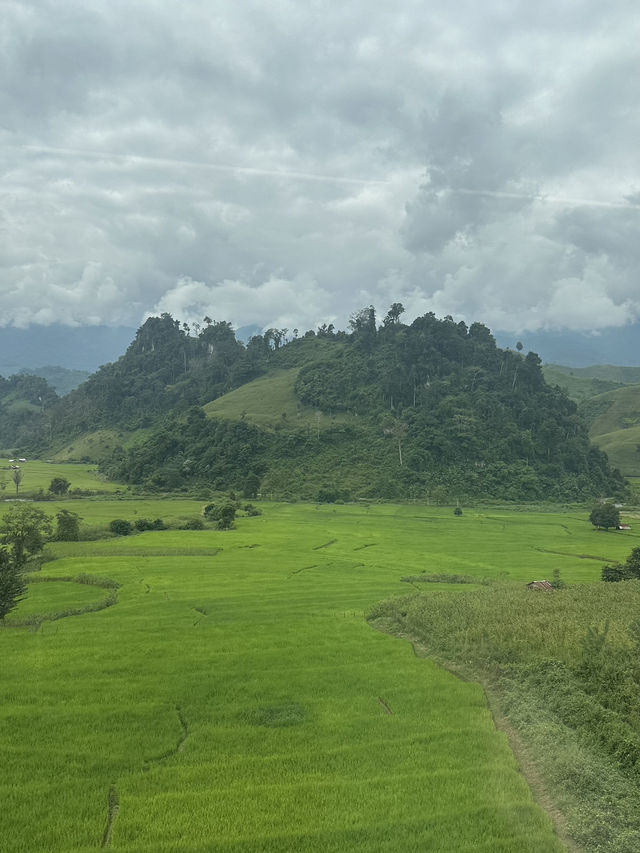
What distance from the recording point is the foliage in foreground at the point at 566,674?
39.4ft

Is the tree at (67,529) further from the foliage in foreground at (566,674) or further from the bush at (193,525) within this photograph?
the foliage in foreground at (566,674)

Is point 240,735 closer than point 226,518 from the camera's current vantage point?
Yes

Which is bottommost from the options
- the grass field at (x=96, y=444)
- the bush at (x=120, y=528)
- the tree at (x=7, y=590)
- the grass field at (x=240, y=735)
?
the bush at (x=120, y=528)

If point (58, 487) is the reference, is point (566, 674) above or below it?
below

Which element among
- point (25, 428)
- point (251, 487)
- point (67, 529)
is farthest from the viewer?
point (25, 428)

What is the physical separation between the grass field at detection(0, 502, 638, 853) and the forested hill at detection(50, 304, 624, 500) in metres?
67.9

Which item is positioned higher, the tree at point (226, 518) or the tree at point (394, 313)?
the tree at point (394, 313)

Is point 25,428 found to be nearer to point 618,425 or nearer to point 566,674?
point 566,674

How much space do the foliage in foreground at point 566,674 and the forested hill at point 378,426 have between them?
6669 centimetres

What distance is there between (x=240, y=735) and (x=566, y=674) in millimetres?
11154

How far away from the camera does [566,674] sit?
18125mm

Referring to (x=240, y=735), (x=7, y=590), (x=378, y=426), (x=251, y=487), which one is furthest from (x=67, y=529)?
(x=378, y=426)

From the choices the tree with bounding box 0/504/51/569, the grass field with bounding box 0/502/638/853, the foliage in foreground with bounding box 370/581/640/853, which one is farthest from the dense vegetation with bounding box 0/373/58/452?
the foliage in foreground with bounding box 370/581/640/853

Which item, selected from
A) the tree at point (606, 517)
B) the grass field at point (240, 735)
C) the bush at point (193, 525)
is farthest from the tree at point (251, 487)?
the grass field at point (240, 735)
